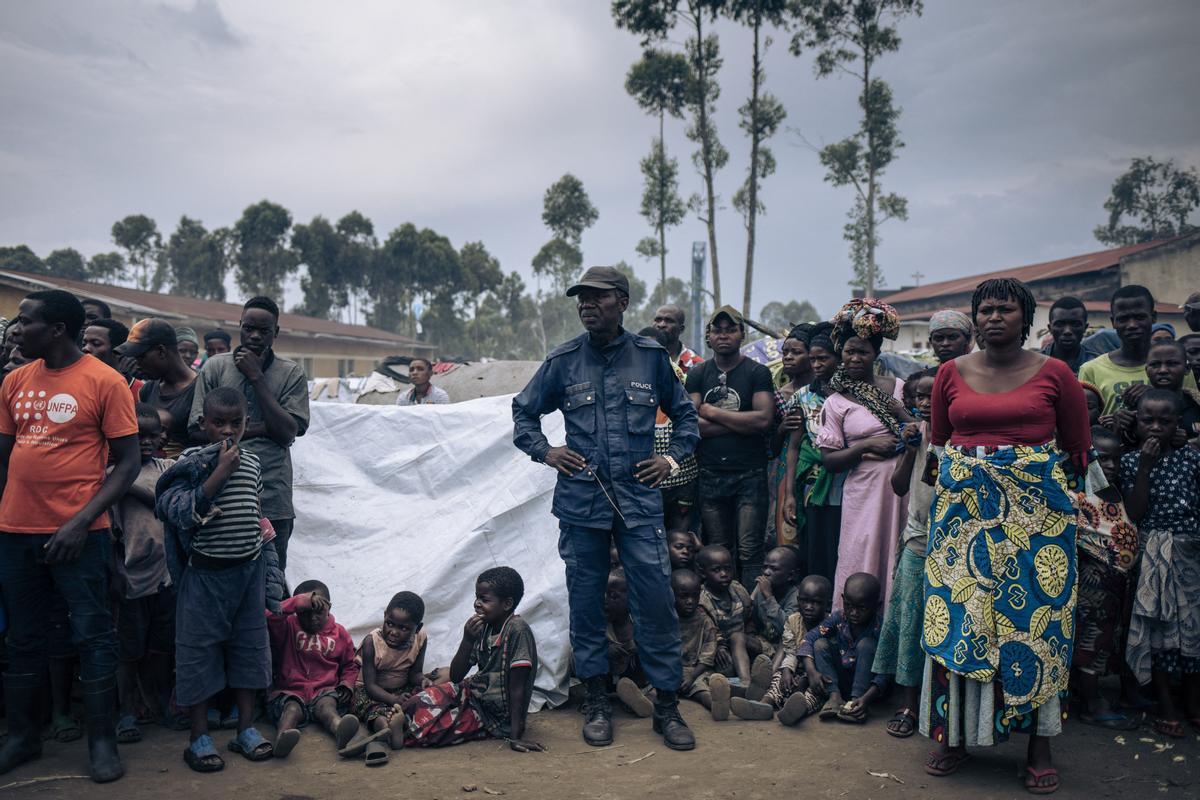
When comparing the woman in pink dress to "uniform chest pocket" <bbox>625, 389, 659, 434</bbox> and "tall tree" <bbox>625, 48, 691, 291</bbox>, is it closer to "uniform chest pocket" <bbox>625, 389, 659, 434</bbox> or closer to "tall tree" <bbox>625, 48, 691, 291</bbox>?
"uniform chest pocket" <bbox>625, 389, 659, 434</bbox>

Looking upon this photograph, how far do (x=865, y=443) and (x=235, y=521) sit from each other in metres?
3.26

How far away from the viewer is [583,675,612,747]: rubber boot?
13.0 feet

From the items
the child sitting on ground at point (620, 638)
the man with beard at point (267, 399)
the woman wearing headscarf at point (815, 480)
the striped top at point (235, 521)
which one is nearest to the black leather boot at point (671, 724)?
the child sitting on ground at point (620, 638)

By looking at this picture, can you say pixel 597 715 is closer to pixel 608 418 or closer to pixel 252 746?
pixel 608 418

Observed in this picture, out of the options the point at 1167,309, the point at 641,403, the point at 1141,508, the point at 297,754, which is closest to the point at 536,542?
the point at 641,403

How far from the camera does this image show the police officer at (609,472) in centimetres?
399

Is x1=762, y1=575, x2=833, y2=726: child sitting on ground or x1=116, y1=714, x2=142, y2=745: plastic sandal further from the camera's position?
x1=762, y1=575, x2=833, y2=726: child sitting on ground

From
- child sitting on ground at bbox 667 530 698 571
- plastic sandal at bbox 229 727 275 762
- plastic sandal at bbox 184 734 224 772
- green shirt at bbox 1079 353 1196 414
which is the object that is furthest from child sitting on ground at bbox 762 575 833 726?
plastic sandal at bbox 184 734 224 772

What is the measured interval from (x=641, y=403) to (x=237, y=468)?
1883 millimetres

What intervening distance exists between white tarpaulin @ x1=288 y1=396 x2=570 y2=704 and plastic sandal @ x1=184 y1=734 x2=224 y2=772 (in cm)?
129

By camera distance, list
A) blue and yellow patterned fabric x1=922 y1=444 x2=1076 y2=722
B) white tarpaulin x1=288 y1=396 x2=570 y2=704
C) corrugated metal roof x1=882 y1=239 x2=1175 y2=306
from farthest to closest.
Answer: corrugated metal roof x1=882 y1=239 x2=1175 y2=306 → white tarpaulin x1=288 y1=396 x2=570 y2=704 → blue and yellow patterned fabric x1=922 y1=444 x2=1076 y2=722

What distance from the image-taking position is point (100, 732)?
348 centimetres

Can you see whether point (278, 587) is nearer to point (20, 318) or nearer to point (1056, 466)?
point (20, 318)

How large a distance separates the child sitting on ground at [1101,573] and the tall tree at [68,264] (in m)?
56.6
